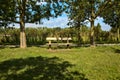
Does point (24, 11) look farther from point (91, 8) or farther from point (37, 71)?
point (37, 71)

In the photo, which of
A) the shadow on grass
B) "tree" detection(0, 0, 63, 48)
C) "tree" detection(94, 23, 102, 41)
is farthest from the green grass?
"tree" detection(94, 23, 102, 41)

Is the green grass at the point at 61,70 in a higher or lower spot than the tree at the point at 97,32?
lower

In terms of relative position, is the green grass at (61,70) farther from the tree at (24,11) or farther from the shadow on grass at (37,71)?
the tree at (24,11)

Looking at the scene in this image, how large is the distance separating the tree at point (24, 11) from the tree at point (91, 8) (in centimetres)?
204

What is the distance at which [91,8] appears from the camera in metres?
29.9

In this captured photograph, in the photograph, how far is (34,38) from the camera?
52.7 m

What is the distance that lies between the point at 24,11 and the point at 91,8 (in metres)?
7.28

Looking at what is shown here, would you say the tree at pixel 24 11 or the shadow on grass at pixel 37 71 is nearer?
the shadow on grass at pixel 37 71

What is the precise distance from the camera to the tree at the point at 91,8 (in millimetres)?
29031

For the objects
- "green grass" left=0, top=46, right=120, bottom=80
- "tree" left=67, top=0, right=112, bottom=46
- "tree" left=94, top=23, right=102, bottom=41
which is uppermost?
"tree" left=67, top=0, right=112, bottom=46

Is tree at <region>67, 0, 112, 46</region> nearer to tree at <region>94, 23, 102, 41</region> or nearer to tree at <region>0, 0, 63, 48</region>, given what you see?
tree at <region>0, 0, 63, 48</region>

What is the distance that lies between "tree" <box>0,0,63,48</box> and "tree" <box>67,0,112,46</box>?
2036mm

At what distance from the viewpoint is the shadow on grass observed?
459 inches

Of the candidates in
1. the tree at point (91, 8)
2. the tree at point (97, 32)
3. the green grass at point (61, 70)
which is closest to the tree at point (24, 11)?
the tree at point (91, 8)
